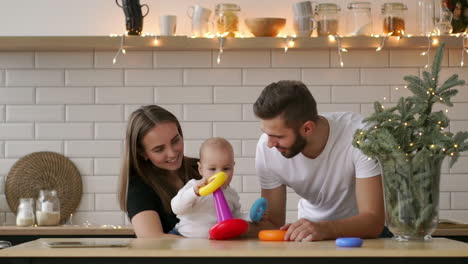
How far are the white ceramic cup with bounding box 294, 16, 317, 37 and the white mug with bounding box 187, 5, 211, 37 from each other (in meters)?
0.49

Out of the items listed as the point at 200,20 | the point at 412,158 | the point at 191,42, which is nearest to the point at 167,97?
the point at 191,42

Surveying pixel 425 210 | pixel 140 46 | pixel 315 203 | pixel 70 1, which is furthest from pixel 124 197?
pixel 70 1

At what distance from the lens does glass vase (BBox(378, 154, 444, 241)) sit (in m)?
2.71

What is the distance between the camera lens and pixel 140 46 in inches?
195

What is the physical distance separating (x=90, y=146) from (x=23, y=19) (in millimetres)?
824

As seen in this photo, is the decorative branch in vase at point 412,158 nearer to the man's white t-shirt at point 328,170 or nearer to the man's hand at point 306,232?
the man's hand at point 306,232

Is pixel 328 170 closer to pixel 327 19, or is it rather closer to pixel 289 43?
pixel 289 43

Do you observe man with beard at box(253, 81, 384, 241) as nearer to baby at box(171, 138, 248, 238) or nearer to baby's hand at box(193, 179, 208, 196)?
baby at box(171, 138, 248, 238)

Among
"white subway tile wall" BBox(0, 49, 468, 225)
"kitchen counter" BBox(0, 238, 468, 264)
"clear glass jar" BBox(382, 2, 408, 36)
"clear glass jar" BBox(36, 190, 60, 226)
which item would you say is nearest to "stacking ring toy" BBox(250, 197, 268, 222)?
Result: "kitchen counter" BBox(0, 238, 468, 264)

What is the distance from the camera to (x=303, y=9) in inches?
197

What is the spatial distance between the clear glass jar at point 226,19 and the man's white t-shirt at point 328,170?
5.21 ft

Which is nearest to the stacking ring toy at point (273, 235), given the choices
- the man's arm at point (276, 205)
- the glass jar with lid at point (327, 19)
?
the man's arm at point (276, 205)

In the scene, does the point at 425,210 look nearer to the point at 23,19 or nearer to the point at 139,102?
the point at 139,102

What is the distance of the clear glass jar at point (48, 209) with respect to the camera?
4.67 m
